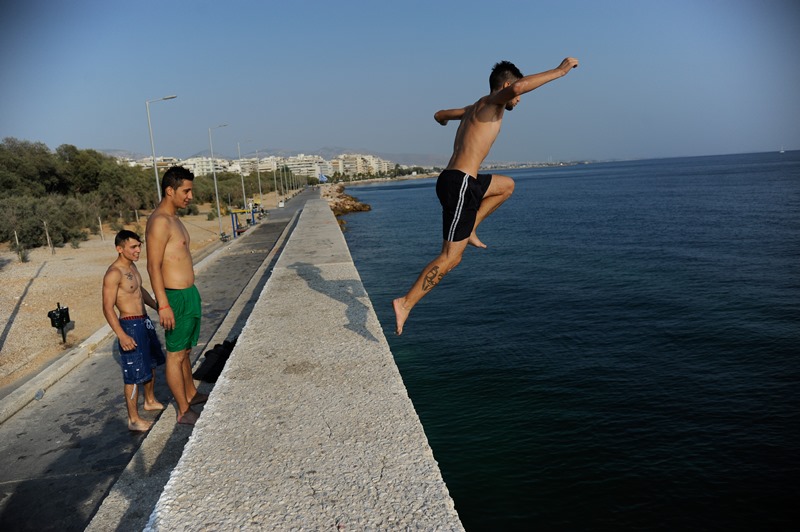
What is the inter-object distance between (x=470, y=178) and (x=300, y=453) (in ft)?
7.43

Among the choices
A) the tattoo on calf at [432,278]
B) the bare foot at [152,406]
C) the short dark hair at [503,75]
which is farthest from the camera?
the bare foot at [152,406]

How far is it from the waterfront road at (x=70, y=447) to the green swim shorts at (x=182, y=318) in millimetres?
652

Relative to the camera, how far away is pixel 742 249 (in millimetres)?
23859

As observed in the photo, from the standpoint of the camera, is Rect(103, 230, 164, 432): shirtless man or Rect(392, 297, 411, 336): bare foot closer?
Rect(392, 297, 411, 336): bare foot

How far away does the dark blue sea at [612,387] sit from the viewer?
264 inches

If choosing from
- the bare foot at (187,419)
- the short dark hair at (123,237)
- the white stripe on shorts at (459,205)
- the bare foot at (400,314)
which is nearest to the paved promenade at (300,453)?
the bare foot at (187,419)

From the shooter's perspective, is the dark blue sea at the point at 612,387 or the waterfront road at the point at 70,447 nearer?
the waterfront road at the point at 70,447

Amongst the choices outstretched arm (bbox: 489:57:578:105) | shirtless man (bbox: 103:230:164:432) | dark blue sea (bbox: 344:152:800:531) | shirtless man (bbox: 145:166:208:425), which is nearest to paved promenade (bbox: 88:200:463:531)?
shirtless man (bbox: 145:166:208:425)

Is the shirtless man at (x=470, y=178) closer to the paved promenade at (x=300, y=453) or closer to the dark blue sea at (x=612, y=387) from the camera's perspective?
the paved promenade at (x=300, y=453)

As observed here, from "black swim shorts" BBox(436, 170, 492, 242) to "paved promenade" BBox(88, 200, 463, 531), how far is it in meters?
1.15

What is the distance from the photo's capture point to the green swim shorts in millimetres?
4164

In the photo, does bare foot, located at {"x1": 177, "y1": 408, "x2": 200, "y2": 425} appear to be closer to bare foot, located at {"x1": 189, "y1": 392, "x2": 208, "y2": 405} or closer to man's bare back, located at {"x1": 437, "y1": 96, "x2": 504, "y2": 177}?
bare foot, located at {"x1": 189, "y1": 392, "x2": 208, "y2": 405}

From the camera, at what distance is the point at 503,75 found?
3840mm

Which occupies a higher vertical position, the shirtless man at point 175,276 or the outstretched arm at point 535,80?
the outstretched arm at point 535,80
